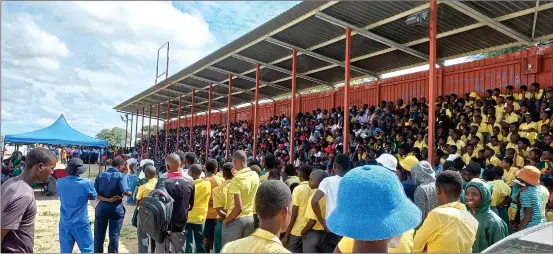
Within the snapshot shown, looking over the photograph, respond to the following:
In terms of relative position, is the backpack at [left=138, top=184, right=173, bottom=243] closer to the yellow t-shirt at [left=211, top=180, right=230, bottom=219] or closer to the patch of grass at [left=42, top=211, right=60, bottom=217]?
the yellow t-shirt at [left=211, top=180, right=230, bottom=219]

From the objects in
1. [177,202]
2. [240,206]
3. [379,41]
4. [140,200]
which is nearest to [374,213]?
[240,206]

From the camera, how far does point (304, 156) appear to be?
1395 centimetres

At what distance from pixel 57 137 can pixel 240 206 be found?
509 inches

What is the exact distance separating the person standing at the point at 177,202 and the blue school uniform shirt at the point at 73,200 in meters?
1.20

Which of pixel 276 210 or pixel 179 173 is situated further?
pixel 179 173

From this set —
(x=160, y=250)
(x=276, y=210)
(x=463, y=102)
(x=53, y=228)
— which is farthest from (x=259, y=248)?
(x=463, y=102)

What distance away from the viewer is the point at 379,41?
10.7m

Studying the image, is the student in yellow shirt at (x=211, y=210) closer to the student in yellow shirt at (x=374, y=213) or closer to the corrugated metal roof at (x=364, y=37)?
the student in yellow shirt at (x=374, y=213)

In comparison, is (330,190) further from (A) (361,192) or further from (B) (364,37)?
(B) (364,37)

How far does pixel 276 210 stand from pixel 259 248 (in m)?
0.29

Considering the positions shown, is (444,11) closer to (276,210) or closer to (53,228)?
(276,210)

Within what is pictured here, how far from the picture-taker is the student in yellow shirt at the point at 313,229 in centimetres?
468

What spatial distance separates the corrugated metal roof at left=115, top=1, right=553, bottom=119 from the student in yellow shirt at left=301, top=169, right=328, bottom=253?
507cm

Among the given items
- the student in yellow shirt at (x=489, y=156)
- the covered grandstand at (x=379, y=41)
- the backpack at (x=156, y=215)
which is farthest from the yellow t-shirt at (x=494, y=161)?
the backpack at (x=156, y=215)
